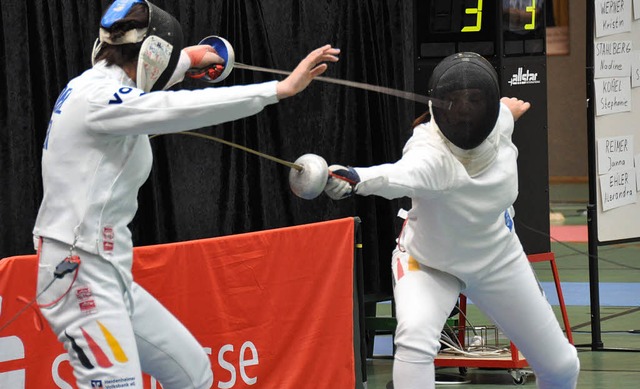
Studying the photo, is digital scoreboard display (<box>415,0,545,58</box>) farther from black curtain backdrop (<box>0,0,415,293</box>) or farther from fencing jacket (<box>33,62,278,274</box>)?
fencing jacket (<box>33,62,278,274</box>)

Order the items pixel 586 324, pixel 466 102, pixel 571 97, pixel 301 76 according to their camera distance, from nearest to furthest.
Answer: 1. pixel 301 76
2. pixel 466 102
3. pixel 586 324
4. pixel 571 97

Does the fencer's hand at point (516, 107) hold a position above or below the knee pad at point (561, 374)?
above

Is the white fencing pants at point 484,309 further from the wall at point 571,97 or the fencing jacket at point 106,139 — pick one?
the wall at point 571,97

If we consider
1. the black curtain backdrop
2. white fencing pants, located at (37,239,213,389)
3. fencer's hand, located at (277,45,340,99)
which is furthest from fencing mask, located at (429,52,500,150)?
the black curtain backdrop

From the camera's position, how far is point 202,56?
3.84 meters

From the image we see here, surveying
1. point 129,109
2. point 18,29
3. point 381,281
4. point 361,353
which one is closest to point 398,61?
point 381,281

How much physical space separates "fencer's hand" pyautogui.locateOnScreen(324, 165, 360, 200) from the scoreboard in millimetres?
2762

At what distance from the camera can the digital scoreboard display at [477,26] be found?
19.3 ft

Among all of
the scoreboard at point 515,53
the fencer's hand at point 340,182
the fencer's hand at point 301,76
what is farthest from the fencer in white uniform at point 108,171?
the scoreboard at point 515,53

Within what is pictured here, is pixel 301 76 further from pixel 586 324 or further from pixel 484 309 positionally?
pixel 586 324

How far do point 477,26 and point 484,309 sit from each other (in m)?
2.36

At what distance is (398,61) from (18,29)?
2220mm

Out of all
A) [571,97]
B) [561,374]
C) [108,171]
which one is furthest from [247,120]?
[571,97]

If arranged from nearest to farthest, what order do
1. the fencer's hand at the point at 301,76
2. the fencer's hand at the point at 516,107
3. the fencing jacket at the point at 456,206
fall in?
1. the fencer's hand at the point at 301,76
2. the fencing jacket at the point at 456,206
3. the fencer's hand at the point at 516,107
